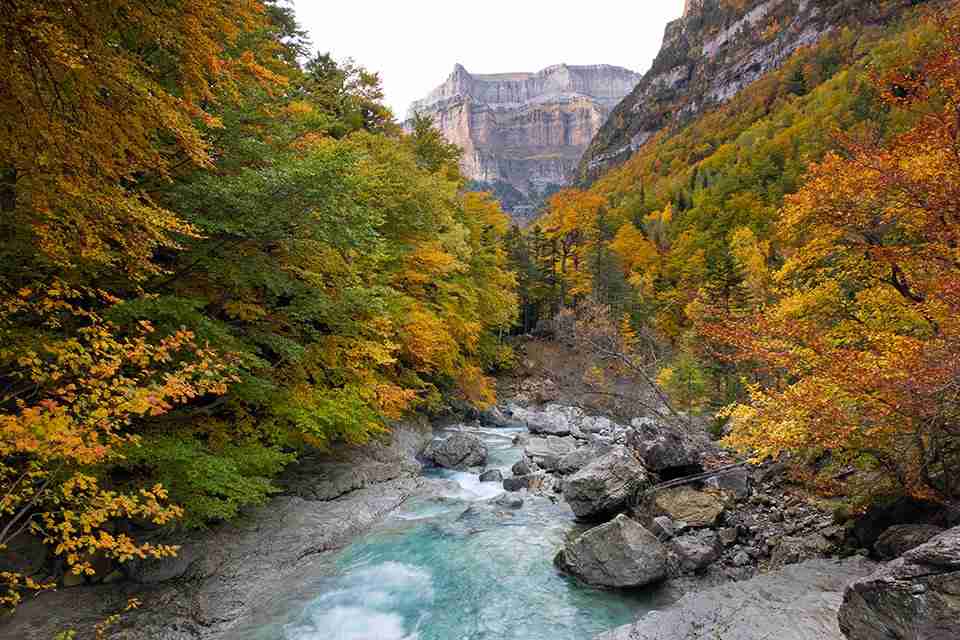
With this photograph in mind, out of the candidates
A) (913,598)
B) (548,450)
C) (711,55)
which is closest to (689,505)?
(913,598)

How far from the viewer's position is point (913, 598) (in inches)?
184

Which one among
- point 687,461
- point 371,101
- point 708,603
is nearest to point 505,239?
point 371,101

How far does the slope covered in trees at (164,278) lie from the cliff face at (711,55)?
91034mm

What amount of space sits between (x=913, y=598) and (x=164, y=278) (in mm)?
11128

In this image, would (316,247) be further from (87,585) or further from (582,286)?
(582,286)

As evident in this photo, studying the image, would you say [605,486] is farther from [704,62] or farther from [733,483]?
[704,62]

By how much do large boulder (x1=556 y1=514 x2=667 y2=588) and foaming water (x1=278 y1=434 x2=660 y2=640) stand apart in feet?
0.76

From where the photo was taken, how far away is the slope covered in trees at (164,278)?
3.98m

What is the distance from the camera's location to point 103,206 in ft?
14.2

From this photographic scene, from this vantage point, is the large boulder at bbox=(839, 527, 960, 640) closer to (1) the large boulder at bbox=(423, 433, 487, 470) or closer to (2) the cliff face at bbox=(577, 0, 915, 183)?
(1) the large boulder at bbox=(423, 433, 487, 470)

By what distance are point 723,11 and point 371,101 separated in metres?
116

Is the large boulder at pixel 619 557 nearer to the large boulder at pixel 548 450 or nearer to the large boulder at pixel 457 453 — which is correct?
the large boulder at pixel 548 450

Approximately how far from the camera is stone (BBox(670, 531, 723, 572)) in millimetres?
8172

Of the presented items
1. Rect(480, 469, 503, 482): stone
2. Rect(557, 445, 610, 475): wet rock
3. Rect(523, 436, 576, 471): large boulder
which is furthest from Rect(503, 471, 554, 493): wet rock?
Rect(523, 436, 576, 471): large boulder
